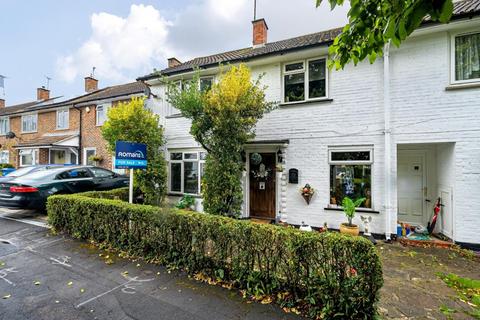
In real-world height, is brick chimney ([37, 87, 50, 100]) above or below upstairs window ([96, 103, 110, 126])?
above

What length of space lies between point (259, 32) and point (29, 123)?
63.1ft

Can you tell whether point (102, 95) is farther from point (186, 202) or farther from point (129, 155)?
point (129, 155)

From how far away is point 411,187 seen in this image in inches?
288

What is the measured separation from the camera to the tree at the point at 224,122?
6512 millimetres

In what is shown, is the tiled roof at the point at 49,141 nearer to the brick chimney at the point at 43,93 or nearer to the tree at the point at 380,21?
the brick chimney at the point at 43,93

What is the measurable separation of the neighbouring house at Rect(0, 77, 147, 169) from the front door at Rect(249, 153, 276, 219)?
772 centimetres

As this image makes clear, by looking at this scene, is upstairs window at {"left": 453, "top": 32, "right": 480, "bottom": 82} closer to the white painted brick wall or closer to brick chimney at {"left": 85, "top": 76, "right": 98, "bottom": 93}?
the white painted brick wall

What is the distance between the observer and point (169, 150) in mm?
9859

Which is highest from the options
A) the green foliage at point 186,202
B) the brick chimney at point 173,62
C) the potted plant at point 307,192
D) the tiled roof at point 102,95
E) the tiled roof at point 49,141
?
the brick chimney at point 173,62

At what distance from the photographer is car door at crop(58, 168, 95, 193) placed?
27.3ft

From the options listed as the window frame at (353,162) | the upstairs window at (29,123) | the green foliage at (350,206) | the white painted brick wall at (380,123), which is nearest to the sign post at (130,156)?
the white painted brick wall at (380,123)

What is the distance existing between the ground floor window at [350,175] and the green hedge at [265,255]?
4260mm

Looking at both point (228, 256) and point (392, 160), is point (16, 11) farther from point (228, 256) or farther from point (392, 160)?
point (392, 160)

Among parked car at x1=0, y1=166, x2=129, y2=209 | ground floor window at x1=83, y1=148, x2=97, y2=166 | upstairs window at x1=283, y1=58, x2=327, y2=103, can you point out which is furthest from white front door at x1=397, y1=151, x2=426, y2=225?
ground floor window at x1=83, y1=148, x2=97, y2=166
